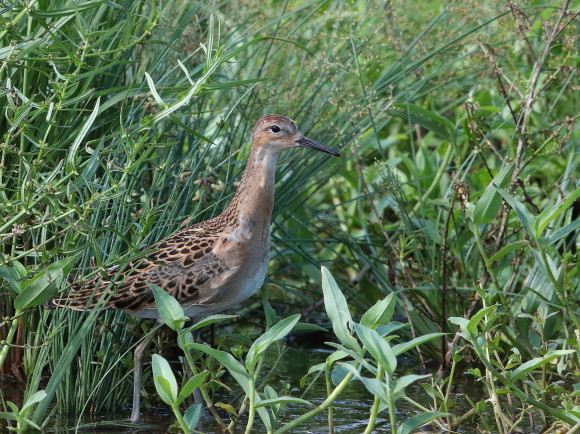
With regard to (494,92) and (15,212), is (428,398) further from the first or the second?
(494,92)

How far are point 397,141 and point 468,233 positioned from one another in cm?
179

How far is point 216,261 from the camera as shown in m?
4.19

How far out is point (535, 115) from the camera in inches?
239

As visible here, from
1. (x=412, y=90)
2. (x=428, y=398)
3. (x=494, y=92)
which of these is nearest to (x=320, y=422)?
(x=428, y=398)

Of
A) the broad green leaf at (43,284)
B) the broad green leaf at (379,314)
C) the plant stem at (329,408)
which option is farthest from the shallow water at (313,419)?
the broad green leaf at (379,314)

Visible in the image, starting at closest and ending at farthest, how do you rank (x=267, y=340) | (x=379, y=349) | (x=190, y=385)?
(x=379, y=349) → (x=190, y=385) → (x=267, y=340)

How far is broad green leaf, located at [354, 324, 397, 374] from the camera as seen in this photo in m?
2.81

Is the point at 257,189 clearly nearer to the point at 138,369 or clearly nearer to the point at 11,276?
the point at 138,369

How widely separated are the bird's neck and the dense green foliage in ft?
0.70

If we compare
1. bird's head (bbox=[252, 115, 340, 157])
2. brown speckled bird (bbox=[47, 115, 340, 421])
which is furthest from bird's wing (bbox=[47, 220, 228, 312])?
bird's head (bbox=[252, 115, 340, 157])

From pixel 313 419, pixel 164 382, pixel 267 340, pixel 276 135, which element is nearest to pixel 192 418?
pixel 164 382

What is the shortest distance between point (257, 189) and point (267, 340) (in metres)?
1.29

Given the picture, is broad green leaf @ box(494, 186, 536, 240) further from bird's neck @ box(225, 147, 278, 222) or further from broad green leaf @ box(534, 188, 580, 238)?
bird's neck @ box(225, 147, 278, 222)

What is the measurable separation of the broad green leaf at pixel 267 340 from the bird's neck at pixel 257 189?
3.86 feet
